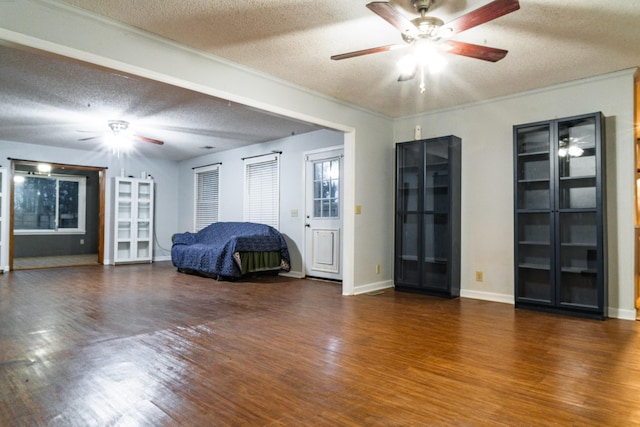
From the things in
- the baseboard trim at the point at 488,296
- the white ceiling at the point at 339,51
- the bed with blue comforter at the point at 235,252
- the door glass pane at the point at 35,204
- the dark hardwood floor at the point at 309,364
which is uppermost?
the white ceiling at the point at 339,51

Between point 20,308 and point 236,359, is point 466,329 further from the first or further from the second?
point 20,308

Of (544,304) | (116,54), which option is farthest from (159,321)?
(544,304)

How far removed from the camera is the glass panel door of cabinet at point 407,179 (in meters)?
5.09

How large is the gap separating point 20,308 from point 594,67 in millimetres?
6260

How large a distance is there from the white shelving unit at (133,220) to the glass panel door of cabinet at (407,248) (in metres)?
5.98

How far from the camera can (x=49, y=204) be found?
33.1 ft

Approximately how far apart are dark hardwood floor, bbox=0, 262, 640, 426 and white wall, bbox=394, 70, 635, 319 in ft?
1.44

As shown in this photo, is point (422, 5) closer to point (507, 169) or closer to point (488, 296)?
point (507, 169)

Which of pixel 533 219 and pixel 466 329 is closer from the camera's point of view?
pixel 466 329

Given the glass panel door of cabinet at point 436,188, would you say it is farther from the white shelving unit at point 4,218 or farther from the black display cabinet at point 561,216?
the white shelving unit at point 4,218

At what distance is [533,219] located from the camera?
4227 mm

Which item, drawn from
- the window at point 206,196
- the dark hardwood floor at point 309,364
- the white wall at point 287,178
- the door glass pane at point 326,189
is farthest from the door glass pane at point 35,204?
the door glass pane at point 326,189

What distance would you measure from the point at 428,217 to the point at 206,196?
5.35 metres

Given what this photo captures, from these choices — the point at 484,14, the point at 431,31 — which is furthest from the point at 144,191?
the point at 484,14
